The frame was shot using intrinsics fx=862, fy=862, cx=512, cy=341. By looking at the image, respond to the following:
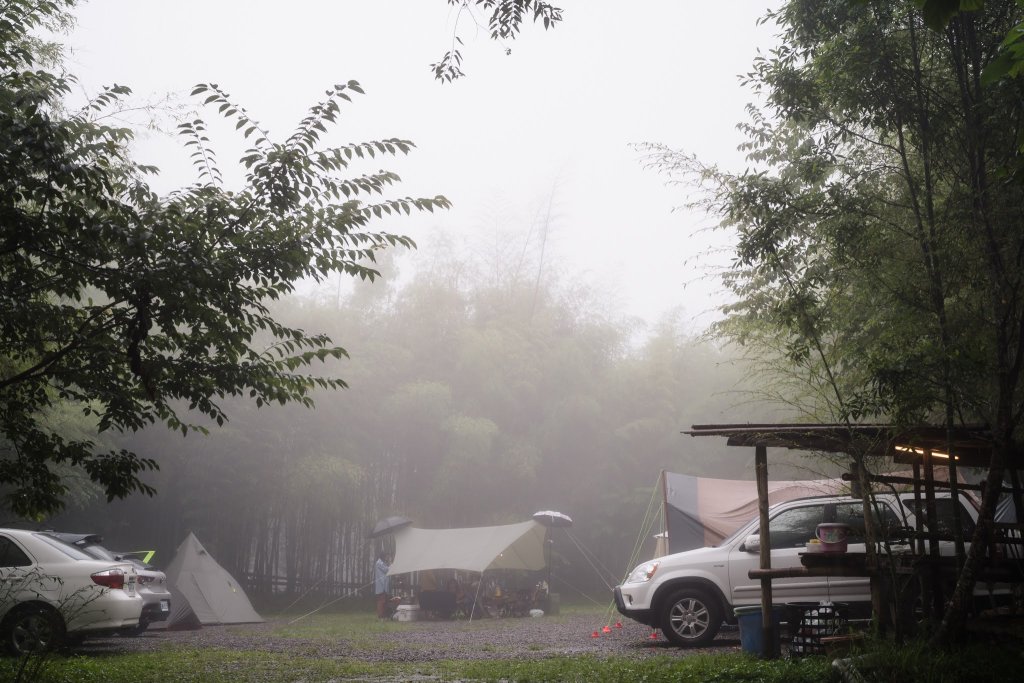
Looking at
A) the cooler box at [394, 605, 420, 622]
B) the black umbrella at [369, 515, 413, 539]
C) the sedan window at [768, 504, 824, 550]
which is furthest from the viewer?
the black umbrella at [369, 515, 413, 539]

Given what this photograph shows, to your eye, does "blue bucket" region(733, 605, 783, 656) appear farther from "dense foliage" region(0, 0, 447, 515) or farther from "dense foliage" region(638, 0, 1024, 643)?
"dense foliage" region(0, 0, 447, 515)

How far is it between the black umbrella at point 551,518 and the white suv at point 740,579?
7520 mm

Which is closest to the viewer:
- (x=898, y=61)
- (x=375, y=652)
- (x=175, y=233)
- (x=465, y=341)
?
(x=175, y=233)

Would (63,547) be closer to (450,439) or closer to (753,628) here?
(753,628)

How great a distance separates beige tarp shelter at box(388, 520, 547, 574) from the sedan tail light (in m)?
7.64

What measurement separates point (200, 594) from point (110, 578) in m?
6.07

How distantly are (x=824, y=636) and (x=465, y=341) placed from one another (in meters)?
13.6

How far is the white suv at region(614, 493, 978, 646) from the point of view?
324 inches

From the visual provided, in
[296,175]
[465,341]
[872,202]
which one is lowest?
[296,175]

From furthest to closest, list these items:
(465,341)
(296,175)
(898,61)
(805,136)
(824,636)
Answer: (465,341), (805,136), (824,636), (898,61), (296,175)

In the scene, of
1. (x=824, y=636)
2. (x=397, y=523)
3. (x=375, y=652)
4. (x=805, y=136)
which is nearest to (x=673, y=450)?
(x=397, y=523)

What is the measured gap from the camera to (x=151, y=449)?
59.2 ft

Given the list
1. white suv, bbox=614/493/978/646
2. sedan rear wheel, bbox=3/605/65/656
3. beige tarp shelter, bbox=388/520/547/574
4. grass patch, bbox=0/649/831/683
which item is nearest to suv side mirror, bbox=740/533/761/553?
white suv, bbox=614/493/978/646

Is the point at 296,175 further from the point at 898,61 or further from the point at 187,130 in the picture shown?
the point at 898,61
